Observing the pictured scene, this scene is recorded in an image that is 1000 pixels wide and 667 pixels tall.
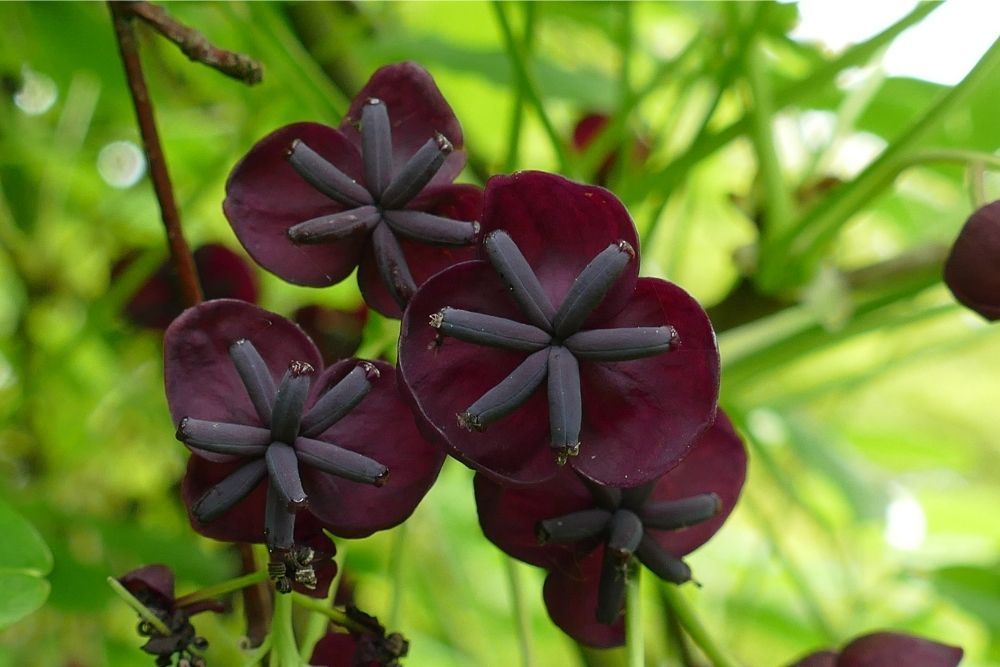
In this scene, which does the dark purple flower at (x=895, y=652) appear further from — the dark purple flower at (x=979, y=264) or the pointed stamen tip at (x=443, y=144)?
the pointed stamen tip at (x=443, y=144)

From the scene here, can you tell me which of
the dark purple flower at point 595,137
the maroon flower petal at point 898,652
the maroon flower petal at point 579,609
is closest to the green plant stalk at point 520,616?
the maroon flower petal at point 579,609

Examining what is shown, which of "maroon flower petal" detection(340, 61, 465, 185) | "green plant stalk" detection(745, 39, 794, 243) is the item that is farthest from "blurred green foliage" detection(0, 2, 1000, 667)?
"maroon flower petal" detection(340, 61, 465, 185)

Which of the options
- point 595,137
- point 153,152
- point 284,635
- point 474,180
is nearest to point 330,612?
point 284,635

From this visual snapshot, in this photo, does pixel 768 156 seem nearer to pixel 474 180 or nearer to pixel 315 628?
pixel 474 180

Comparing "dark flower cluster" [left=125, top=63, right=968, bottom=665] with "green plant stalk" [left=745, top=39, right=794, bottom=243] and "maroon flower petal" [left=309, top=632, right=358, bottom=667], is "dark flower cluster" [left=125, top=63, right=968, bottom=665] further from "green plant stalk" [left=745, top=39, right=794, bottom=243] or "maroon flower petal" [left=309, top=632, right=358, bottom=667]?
"green plant stalk" [left=745, top=39, right=794, bottom=243]

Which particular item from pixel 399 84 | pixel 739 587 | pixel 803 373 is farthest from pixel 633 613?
pixel 803 373
